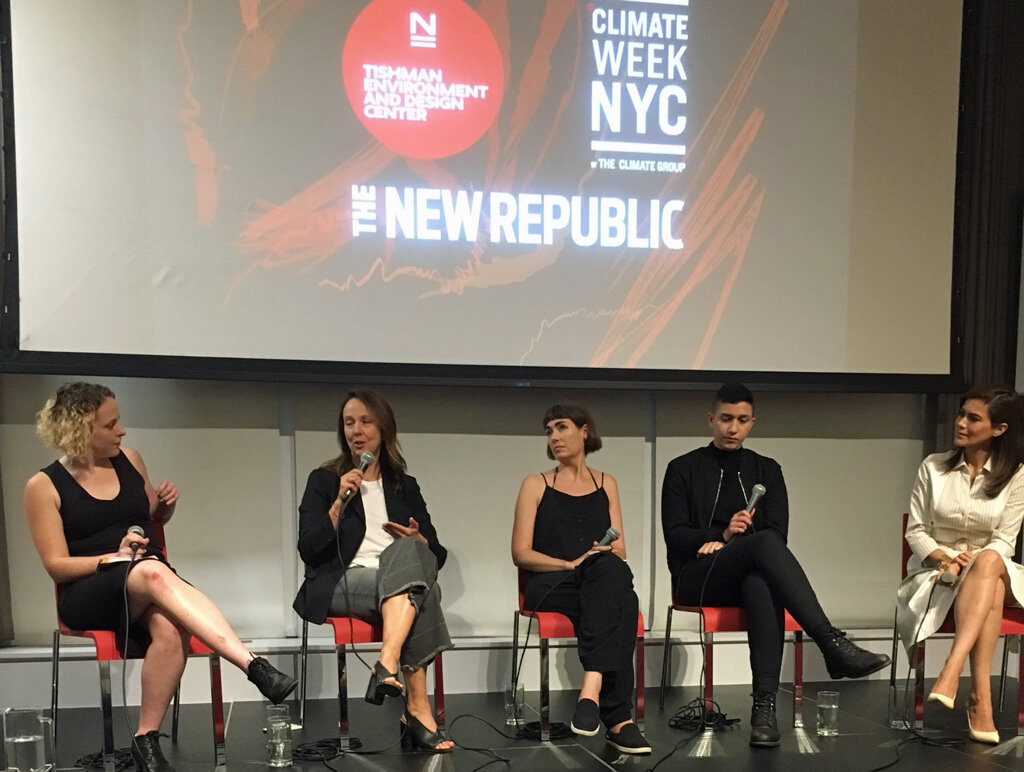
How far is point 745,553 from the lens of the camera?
328 cm

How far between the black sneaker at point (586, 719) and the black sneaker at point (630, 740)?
8 centimetres

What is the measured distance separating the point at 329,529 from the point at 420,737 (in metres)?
0.72

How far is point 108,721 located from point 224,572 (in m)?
1.26

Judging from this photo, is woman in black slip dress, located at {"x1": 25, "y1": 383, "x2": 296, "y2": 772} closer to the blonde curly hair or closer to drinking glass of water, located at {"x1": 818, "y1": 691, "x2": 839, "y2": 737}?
the blonde curly hair

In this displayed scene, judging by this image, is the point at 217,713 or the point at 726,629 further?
the point at 726,629

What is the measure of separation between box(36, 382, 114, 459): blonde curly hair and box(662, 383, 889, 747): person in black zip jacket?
1.99 m

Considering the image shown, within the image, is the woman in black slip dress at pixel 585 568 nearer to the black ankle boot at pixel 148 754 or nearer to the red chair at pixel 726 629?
the red chair at pixel 726 629

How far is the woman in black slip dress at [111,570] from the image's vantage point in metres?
2.86

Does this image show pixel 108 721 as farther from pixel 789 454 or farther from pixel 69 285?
pixel 789 454

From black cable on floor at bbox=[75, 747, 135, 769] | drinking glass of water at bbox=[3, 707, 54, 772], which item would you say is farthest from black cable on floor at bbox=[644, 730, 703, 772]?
drinking glass of water at bbox=[3, 707, 54, 772]

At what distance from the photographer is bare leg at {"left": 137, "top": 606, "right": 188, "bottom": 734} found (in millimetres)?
2906

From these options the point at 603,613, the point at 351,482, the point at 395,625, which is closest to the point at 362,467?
the point at 351,482

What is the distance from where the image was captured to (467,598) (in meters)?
4.21

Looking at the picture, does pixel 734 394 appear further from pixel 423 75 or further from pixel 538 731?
pixel 423 75
